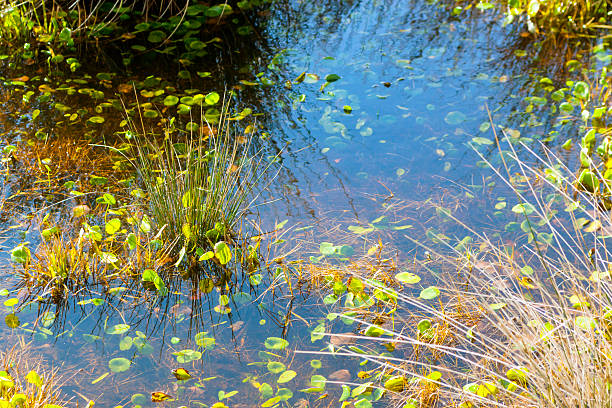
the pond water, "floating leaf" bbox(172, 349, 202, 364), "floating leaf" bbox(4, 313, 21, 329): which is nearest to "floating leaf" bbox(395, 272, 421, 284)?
the pond water

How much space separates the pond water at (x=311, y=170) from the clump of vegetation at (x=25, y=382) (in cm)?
5

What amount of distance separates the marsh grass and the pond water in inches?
7.3

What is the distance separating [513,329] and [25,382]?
162cm

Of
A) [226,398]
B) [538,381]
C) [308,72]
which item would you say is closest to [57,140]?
[308,72]

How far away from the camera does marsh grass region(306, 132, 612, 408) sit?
1410 mm

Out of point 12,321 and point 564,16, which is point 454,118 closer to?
point 564,16

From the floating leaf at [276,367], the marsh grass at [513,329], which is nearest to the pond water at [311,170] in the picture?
the floating leaf at [276,367]

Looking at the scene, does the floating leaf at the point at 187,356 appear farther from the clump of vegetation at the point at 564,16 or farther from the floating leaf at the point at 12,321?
the clump of vegetation at the point at 564,16

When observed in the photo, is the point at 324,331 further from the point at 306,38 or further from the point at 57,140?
the point at 306,38

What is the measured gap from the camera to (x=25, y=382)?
1813 millimetres

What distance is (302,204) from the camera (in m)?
2.67

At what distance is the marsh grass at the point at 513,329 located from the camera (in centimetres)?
141

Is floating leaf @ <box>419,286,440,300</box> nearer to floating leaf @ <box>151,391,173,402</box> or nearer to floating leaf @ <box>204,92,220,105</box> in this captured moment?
floating leaf @ <box>151,391,173,402</box>

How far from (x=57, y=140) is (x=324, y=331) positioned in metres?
1.96
